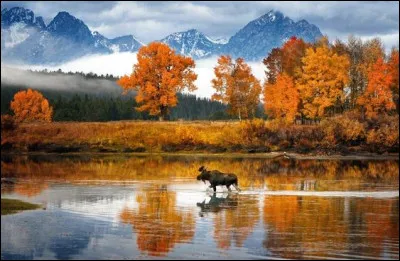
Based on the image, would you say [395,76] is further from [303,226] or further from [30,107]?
[30,107]

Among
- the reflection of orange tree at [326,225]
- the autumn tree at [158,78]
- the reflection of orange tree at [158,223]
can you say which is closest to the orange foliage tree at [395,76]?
the autumn tree at [158,78]

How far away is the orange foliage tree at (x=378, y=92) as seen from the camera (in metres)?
96.3

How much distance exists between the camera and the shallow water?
22.5 m

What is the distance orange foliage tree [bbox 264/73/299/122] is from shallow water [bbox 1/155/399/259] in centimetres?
5115

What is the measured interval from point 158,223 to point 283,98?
2935 inches

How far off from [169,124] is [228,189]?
6057 cm

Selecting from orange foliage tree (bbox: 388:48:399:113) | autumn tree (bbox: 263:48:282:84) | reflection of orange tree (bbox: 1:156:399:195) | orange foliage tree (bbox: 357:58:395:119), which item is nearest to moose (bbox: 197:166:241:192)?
reflection of orange tree (bbox: 1:156:399:195)

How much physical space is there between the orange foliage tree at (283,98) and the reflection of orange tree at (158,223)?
64.2 meters

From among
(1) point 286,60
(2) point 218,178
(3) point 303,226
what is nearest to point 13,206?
(3) point 303,226

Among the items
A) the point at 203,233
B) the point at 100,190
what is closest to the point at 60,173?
the point at 100,190

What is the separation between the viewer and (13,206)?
3075 centimetres

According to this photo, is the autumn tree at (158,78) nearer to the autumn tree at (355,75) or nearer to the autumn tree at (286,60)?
the autumn tree at (286,60)

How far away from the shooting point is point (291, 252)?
Answer: 22.4 meters

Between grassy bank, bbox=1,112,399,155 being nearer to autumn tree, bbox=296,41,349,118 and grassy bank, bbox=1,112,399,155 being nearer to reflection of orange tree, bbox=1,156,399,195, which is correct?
autumn tree, bbox=296,41,349,118
